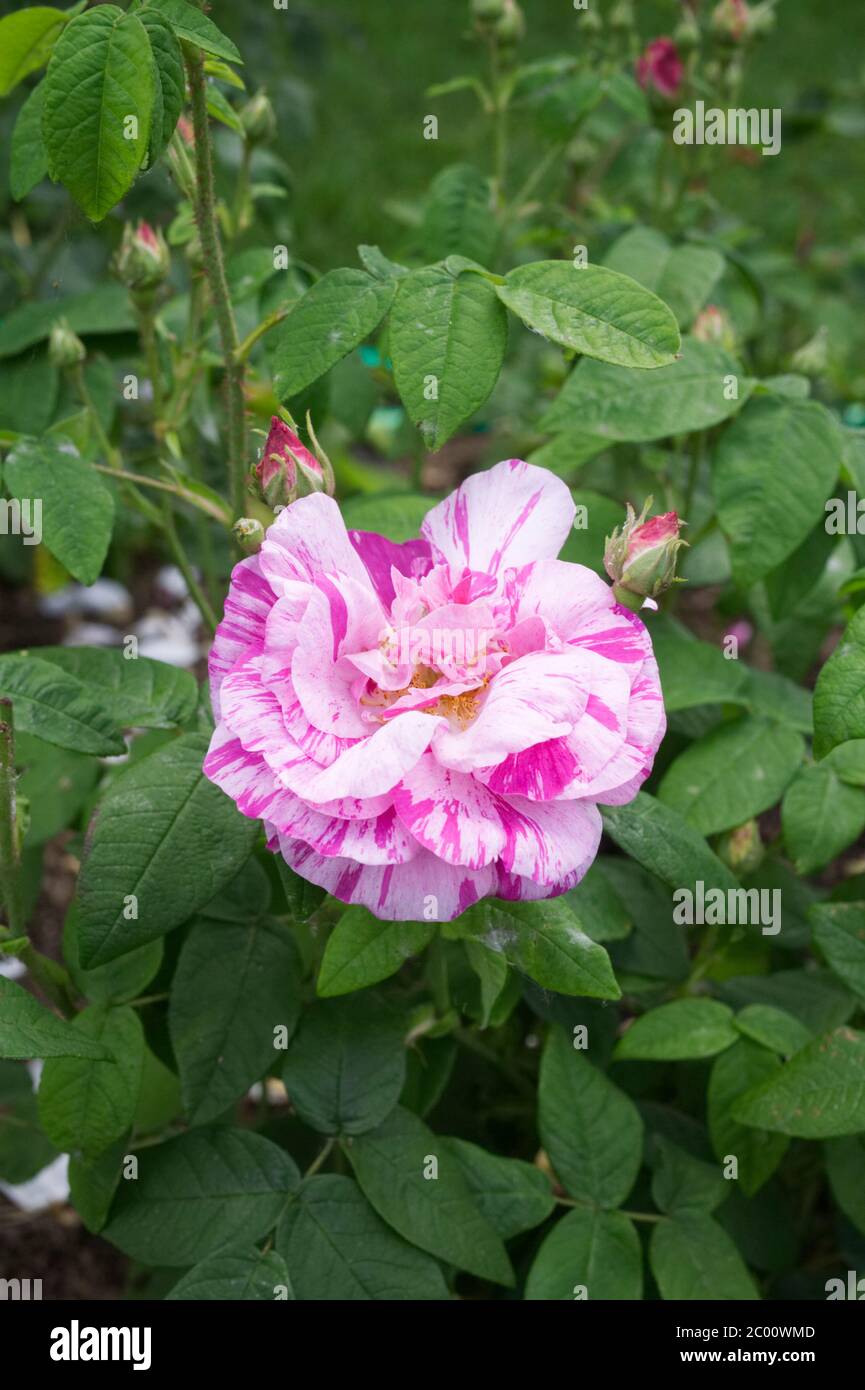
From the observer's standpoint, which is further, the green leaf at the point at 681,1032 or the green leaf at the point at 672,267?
the green leaf at the point at 672,267

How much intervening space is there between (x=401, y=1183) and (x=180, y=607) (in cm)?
176

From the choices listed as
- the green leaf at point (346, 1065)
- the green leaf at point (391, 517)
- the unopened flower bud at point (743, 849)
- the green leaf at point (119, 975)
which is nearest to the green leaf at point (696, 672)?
the unopened flower bud at point (743, 849)

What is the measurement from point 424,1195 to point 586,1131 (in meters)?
0.14

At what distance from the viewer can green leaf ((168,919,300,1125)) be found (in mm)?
→ 1034

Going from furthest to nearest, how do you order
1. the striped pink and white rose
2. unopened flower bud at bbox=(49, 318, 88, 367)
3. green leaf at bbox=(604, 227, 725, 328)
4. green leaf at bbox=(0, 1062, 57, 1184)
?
green leaf at bbox=(604, 227, 725, 328)
green leaf at bbox=(0, 1062, 57, 1184)
unopened flower bud at bbox=(49, 318, 88, 367)
the striped pink and white rose

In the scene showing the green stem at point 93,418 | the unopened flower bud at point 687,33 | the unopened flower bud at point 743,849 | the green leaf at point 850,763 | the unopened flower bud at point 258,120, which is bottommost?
the unopened flower bud at point 743,849

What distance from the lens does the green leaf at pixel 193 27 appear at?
0.82 metres

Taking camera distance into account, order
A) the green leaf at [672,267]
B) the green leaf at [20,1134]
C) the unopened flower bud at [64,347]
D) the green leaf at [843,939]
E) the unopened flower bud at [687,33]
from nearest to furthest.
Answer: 1. the green leaf at [843,939]
2. the unopened flower bud at [64,347]
3. the green leaf at [20,1134]
4. the green leaf at [672,267]
5. the unopened flower bud at [687,33]

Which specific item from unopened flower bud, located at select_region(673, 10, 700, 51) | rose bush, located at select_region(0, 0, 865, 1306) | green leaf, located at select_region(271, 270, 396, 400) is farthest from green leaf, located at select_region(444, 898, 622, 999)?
unopened flower bud, located at select_region(673, 10, 700, 51)

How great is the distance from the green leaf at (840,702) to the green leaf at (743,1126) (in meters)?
0.35

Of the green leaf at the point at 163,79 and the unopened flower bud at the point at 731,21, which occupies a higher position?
the unopened flower bud at the point at 731,21

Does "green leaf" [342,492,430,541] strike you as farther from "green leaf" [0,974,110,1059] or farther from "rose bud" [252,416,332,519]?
"green leaf" [0,974,110,1059]

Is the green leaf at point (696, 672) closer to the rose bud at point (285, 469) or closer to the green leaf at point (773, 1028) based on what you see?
the green leaf at point (773, 1028)

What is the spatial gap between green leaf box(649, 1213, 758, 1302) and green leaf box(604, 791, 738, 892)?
298mm
